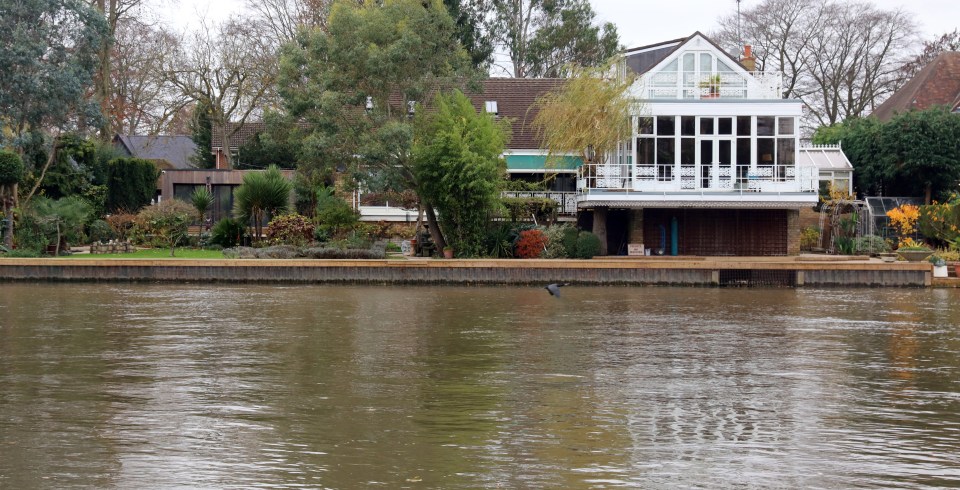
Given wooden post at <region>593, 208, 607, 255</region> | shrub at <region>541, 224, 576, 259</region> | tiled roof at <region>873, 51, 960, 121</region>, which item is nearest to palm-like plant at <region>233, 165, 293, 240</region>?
shrub at <region>541, 224, 576, 259</region>

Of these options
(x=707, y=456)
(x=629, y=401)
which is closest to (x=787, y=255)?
(x=629, y=401)

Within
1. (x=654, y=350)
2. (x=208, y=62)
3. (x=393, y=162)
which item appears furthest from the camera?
(x=208, y=62)

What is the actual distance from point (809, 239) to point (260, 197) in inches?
669

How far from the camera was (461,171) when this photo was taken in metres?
30.5

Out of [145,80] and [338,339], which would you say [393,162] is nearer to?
[338,339]

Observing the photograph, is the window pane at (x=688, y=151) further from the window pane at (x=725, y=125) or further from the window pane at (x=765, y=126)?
the window pane at (x=765, y=126)

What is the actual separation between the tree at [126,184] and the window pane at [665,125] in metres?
17.1

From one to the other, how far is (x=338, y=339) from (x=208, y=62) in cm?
3419

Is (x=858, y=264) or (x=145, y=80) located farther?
(x=145, y=80)

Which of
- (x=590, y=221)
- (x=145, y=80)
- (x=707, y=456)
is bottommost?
(x=707, y=456)

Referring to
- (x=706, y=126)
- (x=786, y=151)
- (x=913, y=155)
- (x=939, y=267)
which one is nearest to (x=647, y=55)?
(x=706, y=126)

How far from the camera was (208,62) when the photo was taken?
49531mm

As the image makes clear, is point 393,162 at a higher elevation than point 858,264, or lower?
higher

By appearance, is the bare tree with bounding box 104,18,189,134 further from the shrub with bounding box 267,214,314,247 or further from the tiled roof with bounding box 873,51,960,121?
the tiled roof with bounding box 873,51,960,121
